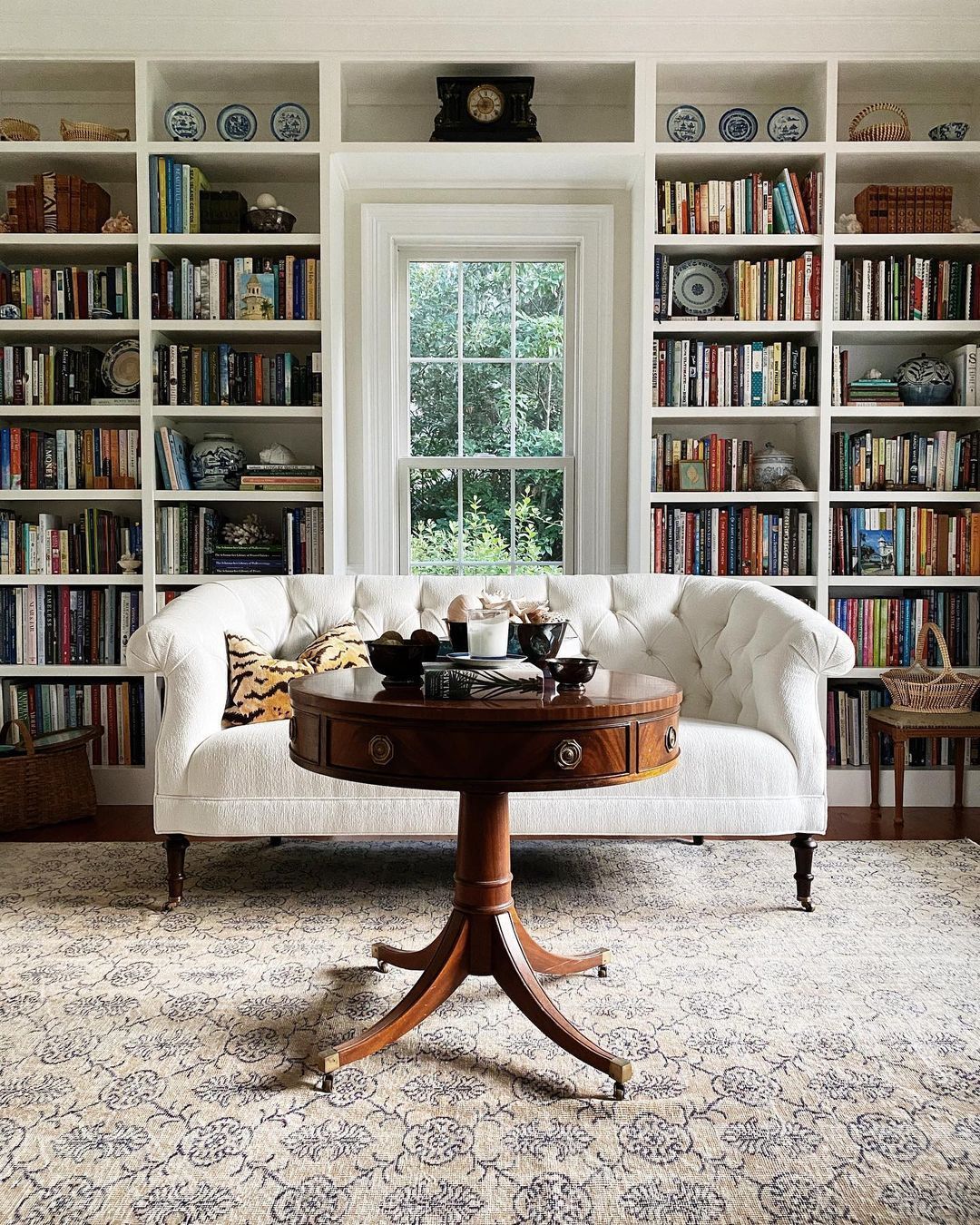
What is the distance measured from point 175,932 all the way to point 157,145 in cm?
285

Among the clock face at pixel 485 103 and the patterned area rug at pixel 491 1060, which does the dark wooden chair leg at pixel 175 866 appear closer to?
the patterned area rug at pixel 491 1060

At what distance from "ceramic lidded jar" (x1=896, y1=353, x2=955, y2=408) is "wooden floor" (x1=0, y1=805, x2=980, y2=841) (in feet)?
5.17

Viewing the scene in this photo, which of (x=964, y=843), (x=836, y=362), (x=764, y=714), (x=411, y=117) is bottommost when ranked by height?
(x=964, y=843)

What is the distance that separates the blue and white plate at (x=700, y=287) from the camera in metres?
3.90

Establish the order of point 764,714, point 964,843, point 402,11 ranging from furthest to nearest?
point 402,11 → point 964,843 → point 764,714

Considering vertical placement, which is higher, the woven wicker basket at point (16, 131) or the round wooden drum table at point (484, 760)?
the woven wicker basket at point (16, 131)

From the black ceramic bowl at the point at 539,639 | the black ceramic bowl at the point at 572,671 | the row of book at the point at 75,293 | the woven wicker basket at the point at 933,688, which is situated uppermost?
the row of book at the point at 75,293

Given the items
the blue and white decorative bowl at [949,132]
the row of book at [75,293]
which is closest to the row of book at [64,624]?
the row of book at [75,293]

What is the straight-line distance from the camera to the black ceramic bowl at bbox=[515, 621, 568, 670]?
6.29 ft

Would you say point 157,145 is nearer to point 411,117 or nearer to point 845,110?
point 411,117

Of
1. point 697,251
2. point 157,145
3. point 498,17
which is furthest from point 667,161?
point 157,145

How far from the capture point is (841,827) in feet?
11.6

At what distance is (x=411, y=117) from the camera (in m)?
4.02

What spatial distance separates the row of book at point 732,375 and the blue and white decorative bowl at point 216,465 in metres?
1.68
